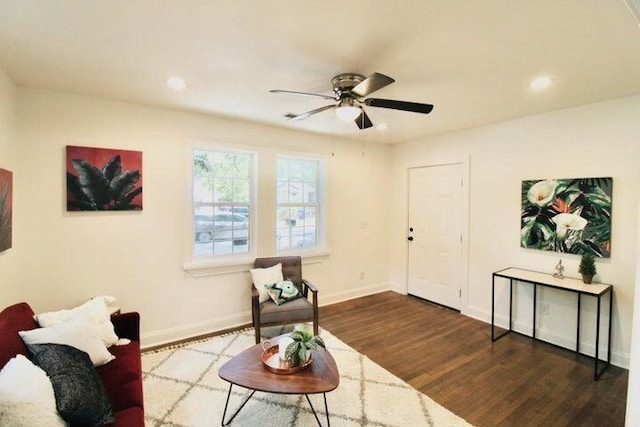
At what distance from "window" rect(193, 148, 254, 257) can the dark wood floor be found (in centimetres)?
156

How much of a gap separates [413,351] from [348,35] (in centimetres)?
288

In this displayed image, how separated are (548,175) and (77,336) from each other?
440cm

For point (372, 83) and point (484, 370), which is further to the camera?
point (484, 370)

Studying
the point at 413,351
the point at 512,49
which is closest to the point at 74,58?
the point at 512,49

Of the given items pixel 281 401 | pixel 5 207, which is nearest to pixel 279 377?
pixel 281 401

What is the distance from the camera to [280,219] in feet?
13.5

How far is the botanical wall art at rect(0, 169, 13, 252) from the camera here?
7.18 feet

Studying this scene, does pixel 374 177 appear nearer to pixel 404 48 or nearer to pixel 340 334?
pixel 340 334

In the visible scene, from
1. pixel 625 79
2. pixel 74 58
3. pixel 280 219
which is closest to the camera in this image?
pixel 74 58

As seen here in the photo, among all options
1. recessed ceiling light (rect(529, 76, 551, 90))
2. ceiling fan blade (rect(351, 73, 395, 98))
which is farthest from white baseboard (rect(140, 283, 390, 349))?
recessed ceiling light (rect(529, 76, 551, 90))

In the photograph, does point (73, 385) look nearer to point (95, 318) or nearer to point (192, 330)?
point (95, 318)

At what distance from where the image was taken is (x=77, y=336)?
71.6 inches

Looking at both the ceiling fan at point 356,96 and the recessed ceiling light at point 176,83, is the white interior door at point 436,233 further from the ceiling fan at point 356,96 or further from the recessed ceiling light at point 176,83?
the recessed ceiling light at point 176,83

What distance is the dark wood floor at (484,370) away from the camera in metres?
2.18
